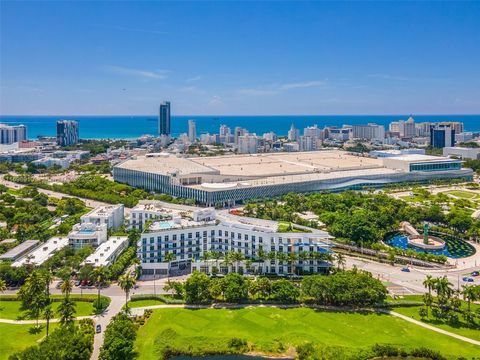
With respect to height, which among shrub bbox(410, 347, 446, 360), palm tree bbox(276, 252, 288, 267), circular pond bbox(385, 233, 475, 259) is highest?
palm tree bbox(276, 252, 288, 267)

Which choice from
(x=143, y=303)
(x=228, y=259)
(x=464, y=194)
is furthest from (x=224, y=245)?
(x=464, y=194)

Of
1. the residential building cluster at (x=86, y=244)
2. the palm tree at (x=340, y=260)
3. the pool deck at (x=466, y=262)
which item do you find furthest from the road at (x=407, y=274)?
the residential building cluster at (x=86, y=244)

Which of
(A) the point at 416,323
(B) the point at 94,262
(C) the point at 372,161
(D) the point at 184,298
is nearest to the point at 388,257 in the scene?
(A) the point at 416,323

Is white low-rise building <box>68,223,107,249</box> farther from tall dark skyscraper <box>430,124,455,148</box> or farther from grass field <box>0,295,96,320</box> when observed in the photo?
tall dark skyscraper <box>430,124,455,148</box>

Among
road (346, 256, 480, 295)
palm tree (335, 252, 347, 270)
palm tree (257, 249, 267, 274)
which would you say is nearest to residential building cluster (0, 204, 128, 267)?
palm tree (257, 249, 267, 274)

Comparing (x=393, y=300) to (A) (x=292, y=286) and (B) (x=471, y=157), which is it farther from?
(B) (x=471, y=157)
